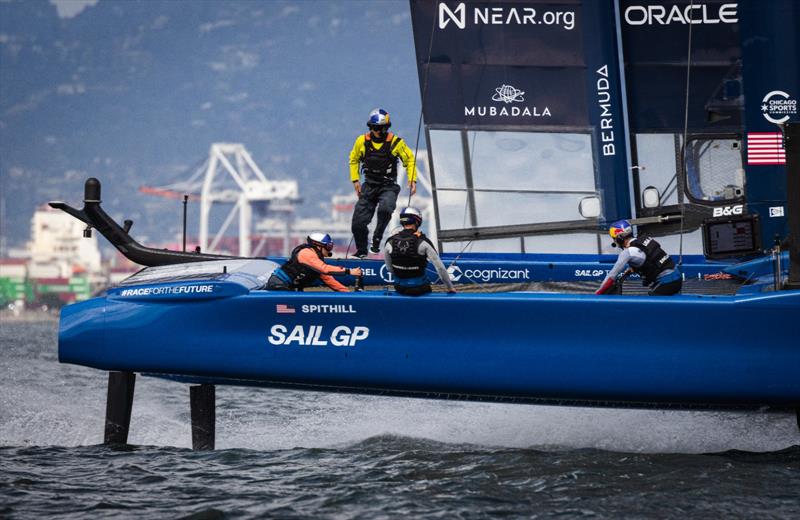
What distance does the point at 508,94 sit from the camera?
9352mm

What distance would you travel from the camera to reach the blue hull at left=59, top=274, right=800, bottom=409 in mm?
5844

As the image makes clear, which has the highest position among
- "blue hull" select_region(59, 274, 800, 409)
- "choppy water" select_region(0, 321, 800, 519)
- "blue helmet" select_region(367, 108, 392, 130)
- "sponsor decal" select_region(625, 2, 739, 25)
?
"sponsor decal" select_region(625, 2, 739, 25)

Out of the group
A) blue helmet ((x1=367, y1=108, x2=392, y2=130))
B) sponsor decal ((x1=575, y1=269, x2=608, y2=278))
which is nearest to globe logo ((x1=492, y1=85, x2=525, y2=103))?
blue helmet ((x1=367, y1=108, x2=392, y2=130))

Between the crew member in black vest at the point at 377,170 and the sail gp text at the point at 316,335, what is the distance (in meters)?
2.23

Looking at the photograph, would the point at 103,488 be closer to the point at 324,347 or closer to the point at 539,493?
the point at 324,347

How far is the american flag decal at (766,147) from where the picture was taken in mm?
6918

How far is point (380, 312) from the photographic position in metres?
6.25

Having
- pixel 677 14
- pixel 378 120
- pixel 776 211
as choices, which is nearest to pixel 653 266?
pixel 776 211

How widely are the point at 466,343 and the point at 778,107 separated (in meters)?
2.42

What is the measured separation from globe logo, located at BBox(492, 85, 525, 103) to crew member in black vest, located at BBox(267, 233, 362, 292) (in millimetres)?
2592

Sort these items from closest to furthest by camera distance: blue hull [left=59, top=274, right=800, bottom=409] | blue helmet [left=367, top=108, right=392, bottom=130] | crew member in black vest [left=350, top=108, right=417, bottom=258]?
blue hull [left=59, top=274, right=800, bottom=409] → blue helmet [left=367, top=108, right=392, bottom=130] → crew member in black vest [left=350, top=108, right=417, bottom=258]

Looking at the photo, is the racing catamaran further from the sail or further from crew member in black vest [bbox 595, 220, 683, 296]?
crew member in black vest [bbox 595, 220, 683, 296]

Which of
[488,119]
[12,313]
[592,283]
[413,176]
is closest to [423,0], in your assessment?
[488,119]

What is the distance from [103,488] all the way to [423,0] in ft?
16.9
